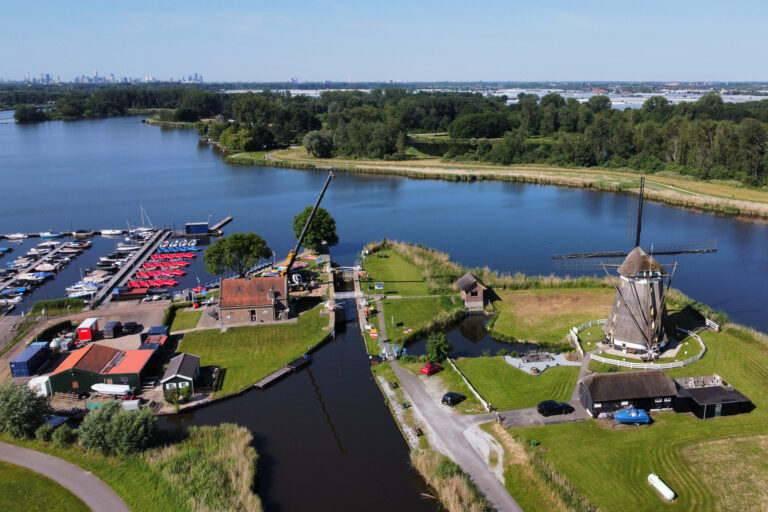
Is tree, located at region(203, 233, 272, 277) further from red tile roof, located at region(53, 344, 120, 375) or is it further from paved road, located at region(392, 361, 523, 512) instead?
paved road, located at region(392, 361, 523, 512)

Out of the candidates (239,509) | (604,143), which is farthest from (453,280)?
(604,143)

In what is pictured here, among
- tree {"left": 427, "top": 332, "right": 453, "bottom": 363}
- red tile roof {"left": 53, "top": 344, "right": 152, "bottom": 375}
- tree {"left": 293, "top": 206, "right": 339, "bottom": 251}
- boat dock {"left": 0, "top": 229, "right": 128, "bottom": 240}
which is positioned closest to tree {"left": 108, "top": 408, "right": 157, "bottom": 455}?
red tile roof {"left": 53, "top": 344, "right": 152, "bottom": 375}

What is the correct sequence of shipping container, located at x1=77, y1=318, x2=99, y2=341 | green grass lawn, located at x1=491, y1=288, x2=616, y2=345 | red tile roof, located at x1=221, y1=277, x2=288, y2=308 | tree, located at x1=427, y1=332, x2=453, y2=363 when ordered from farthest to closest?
red tile roof, located at x1=221, y1=277, x2=288, y2=308 < green grass lawn, located at x1=491, y1=288, x2=616, y2=345 < shipping container, located at x1=77, y1=318, x2=99, y2=341 < tree, located at x1=427, y1=332, x2=453, y2=363

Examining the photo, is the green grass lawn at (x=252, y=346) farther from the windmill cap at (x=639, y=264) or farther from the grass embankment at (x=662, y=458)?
the windmill cap at (x=639, y=264)

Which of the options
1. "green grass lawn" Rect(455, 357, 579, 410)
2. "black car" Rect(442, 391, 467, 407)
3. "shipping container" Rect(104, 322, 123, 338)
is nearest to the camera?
"black car" Rect(442, 391, 467, 407)

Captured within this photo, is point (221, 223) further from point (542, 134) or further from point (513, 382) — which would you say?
point (542, 134)

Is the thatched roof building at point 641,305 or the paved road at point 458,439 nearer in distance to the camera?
the paved road at point 458,439

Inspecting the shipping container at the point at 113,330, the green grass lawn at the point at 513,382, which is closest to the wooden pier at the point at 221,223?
the shipping container at the point at 113,330
